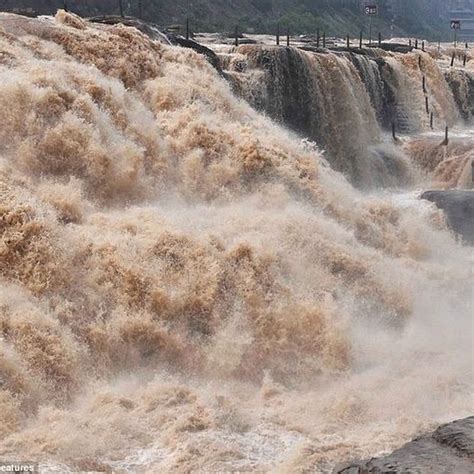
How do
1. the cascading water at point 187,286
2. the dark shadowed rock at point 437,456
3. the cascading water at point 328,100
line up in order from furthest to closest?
the cascading water at point 328,100 → the cascading water at point 187,286 → the dark shadowed rock at point 437,456

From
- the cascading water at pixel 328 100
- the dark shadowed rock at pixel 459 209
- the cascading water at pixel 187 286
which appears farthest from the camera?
the cascading water at pixel 328 100

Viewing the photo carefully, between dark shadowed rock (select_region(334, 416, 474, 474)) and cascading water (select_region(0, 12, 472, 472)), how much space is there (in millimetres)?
1249

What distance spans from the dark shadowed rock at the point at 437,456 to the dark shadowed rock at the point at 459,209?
25.1ft

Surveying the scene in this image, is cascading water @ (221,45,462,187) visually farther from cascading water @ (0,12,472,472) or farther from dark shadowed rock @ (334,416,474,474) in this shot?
dark shadowed rock @ (334,416,474,474)

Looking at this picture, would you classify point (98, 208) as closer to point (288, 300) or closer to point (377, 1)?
point (288, 300)

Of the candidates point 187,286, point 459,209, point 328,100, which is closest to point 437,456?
point 187,286

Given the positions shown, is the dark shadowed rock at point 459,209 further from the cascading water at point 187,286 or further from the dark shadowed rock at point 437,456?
the dark shadowed rock at point 437,456

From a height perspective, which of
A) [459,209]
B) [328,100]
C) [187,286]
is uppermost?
[328,100]

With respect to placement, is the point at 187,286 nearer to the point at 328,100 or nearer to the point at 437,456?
the point at 437,456

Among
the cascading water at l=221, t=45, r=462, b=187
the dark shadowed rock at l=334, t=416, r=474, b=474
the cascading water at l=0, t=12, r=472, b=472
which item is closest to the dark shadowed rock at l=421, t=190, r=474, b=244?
the cascading water at l=0, t=12, r=472, b=472

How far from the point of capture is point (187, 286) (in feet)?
24.7

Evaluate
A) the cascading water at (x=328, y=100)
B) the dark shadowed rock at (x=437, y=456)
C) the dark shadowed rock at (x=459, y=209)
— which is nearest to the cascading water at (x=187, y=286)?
the dark shadowed rock at (x=459, y=209)

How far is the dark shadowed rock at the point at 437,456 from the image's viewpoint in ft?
13.7

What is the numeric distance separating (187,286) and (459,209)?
263 inches
